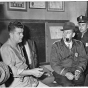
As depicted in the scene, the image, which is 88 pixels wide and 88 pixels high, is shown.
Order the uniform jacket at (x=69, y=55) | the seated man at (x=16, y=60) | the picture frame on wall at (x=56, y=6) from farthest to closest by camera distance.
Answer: the picture frame on wall at (x=56, y=6) < the uniform jacket at (x=69, y=55) < the seated man at (x=16, y=60)

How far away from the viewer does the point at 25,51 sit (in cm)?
174

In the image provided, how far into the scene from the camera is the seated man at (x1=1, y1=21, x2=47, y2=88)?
4.42 feet

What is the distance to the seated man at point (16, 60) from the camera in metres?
1.35

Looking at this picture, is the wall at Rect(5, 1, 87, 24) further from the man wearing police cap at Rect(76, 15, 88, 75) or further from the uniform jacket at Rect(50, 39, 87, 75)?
the uniform jacket at Rect(50, 39, 87, 75)

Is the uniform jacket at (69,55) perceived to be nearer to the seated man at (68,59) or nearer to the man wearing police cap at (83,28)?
the seated man at (68,59)

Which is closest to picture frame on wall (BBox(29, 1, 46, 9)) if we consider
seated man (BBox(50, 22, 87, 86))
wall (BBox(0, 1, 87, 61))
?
wall (BBox(0, 1, 87, 61))

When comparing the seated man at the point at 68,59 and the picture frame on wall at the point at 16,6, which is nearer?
the seated man at the point at 68,59

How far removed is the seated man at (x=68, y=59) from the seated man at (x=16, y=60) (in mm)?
403

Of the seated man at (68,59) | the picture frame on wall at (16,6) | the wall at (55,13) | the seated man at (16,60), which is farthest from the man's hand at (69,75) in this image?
the picture frame on wall at (16,6)

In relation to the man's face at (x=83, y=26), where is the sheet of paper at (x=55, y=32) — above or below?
below

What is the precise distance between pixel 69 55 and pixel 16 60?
73cm

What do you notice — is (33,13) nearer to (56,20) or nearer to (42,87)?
(56,20)

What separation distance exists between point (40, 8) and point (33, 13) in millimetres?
186

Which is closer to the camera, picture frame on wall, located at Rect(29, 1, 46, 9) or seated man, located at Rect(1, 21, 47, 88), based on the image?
seated man, located at Rect(1, 21, 47, 88)
